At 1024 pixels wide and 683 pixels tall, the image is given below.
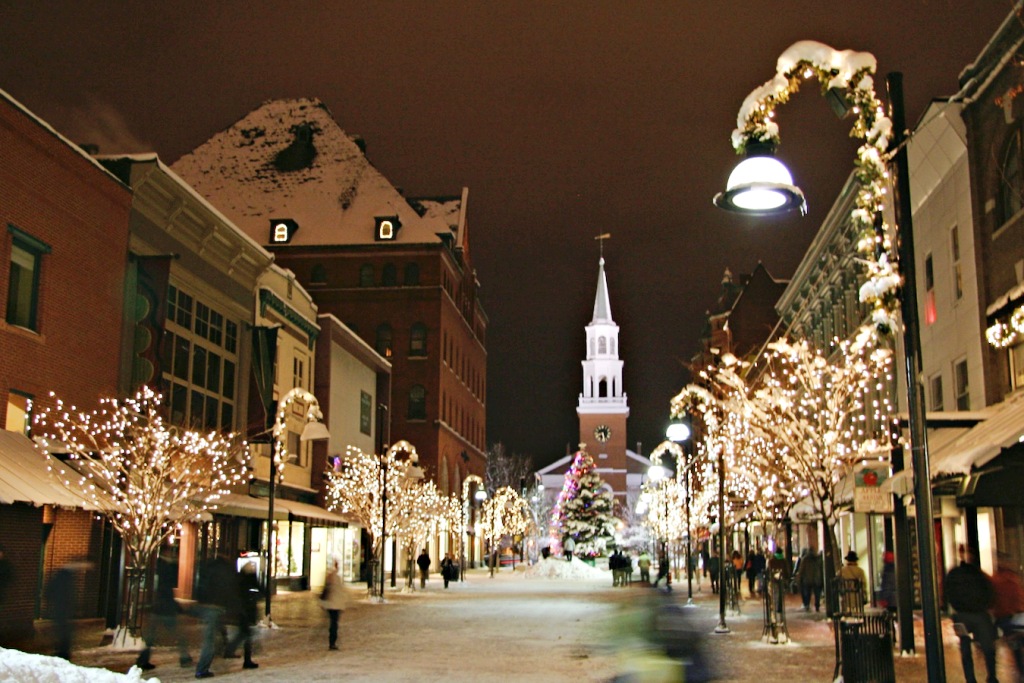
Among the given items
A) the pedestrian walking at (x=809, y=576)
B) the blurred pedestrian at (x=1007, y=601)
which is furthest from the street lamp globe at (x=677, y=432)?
the blurred pedestrian at (x=1007, y=601)

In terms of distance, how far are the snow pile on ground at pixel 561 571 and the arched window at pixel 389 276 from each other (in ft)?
73.2

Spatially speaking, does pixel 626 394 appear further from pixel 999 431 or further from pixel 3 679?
pixel 3 679

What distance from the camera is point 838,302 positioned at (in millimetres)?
43188

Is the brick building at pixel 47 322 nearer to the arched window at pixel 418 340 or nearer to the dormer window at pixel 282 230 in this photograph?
the dormer window at pixel 282 230

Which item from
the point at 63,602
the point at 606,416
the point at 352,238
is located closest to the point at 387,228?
the point at 352,238

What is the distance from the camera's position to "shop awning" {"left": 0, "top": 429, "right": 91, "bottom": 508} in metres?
21.4

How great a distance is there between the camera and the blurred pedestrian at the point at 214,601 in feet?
53.5

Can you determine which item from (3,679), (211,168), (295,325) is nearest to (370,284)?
(211,168)

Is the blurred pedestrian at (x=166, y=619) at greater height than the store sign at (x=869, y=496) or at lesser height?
lesser

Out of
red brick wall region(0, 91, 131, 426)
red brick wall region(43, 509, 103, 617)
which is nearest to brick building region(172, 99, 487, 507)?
red brick wall region(0, 91, 131, 426)

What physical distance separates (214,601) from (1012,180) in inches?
712

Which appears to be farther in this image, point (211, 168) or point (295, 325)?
point (211, 168)

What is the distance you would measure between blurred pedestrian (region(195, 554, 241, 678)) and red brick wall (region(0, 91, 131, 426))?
9484 mm

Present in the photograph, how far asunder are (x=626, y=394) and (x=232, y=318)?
343ft
